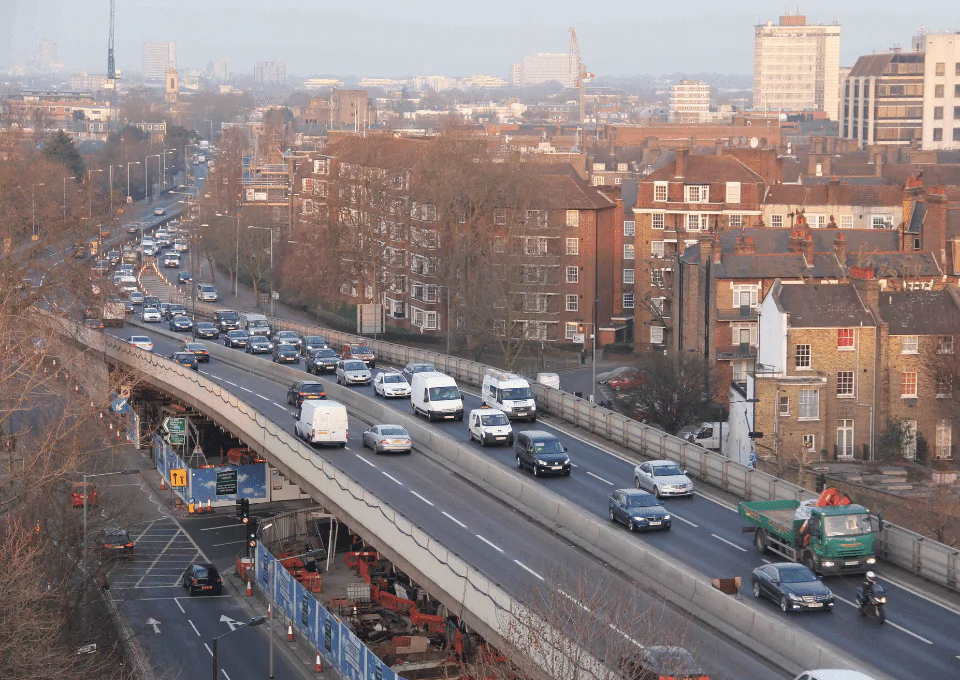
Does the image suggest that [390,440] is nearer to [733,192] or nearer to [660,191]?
[660,191]

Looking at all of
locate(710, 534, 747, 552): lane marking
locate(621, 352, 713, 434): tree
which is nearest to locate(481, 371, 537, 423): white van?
locate(621, 352, 713, 434): tree

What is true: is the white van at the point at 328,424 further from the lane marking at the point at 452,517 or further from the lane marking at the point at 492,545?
the lane marking at the point at 492,545

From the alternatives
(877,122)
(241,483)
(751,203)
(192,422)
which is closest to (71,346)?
(192,422)

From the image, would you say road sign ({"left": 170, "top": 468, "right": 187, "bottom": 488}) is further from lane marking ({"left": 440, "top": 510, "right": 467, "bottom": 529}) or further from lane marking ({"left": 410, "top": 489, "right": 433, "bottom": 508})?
lane marking ({"left": 440, "top": 510, "right": 467, "bottom": 529})

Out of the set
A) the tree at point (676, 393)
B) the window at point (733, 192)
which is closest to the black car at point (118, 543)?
the tree at point (676, 393)

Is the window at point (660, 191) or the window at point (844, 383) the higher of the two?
the window at point (660, 191)

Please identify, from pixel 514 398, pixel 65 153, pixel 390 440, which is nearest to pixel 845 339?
pixel 514 398
